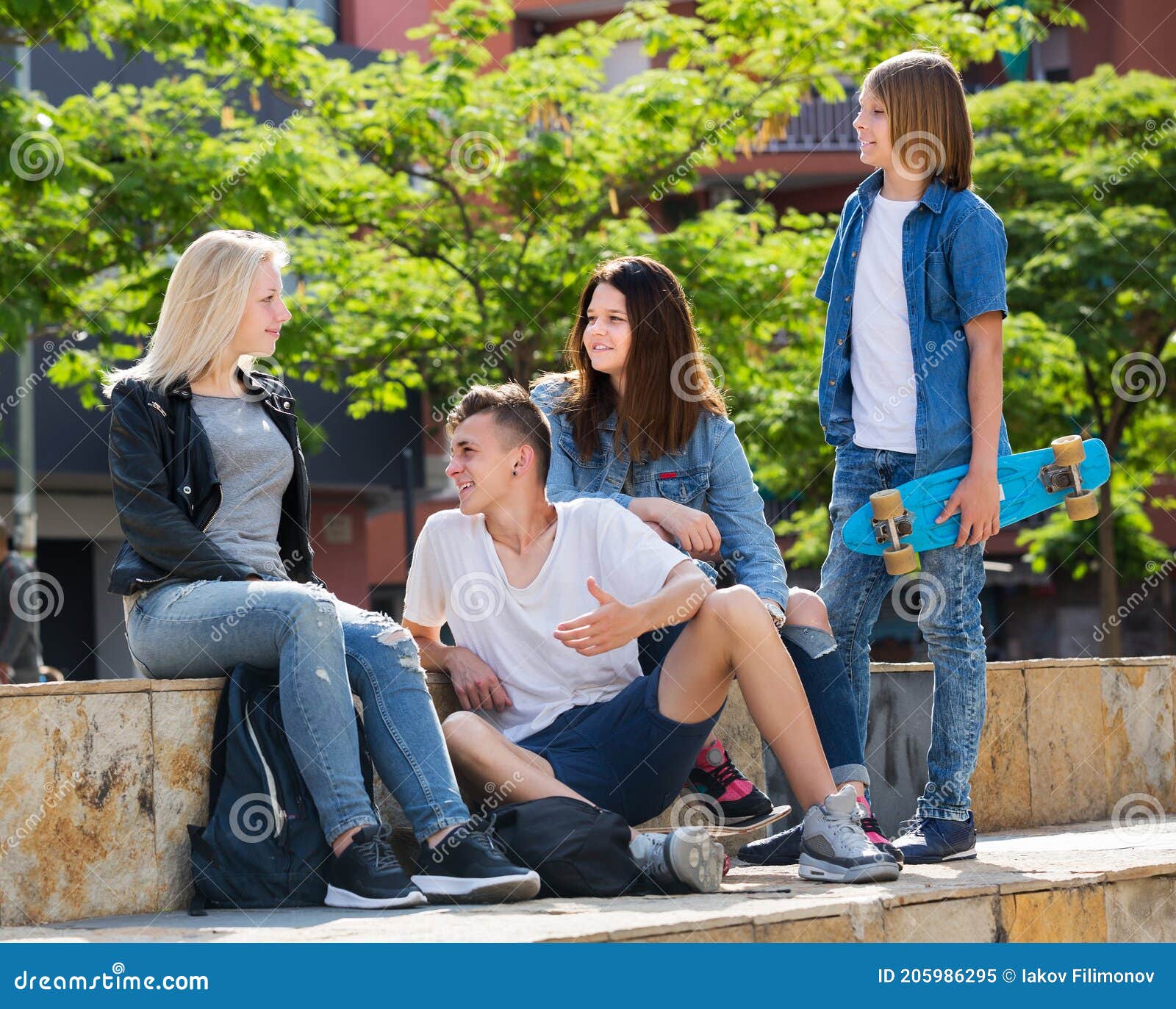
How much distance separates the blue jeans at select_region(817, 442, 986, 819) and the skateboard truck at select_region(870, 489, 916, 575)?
18cm

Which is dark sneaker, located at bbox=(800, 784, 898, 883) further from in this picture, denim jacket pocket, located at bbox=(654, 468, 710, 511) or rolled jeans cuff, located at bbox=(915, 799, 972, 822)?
denim jacket pocket, located at bbox=(654, 468, 710, 511)

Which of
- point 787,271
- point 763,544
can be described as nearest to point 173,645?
point 763,544

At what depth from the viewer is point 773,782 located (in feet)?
19.4

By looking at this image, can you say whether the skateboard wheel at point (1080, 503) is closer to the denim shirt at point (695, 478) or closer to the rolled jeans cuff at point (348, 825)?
the denim shirt at point (695, 478)

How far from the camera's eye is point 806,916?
3.55 meters

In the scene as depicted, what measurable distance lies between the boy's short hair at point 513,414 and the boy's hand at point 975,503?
1.19m

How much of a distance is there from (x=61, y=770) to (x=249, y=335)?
1388mm

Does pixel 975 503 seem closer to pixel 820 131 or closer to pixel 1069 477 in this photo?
pixel 1069 477

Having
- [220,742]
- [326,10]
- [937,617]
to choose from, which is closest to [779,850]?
[937,617]

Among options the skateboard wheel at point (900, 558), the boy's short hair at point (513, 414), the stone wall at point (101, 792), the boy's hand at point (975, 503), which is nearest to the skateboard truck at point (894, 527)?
the skateboard wheel at point (900, 558)

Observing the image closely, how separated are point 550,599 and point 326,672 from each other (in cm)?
77

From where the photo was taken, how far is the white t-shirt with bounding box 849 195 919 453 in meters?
4.75

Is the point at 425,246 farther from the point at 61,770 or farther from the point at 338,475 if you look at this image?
the point at 61,770
